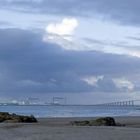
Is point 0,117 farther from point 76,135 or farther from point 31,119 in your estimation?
point 76,135

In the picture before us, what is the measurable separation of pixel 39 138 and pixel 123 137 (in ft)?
13.6

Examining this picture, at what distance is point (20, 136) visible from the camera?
2920 cm

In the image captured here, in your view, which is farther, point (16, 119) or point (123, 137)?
point (16, 119)

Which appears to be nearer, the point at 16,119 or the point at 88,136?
the point at 88,136

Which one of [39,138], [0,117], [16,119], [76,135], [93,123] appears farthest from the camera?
[0,117]

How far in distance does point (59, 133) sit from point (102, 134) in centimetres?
251

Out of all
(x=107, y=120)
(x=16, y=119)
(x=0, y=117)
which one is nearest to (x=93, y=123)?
(x=107, y=120)

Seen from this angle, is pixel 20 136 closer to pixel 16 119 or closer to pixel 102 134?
pixel 102 134

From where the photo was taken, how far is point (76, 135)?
29078 mm

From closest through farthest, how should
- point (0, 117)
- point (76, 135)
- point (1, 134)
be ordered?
point (76, 135) < point (1, 134) < point (0, 117)

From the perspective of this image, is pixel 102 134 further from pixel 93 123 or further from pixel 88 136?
pixel 93 123

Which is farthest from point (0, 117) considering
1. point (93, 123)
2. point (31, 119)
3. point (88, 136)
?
point (88, 136)

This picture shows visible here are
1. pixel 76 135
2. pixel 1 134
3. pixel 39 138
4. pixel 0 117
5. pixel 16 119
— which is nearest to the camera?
pixel 39 138

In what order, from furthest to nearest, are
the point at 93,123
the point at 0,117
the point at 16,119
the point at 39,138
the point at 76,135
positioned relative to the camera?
the point at 0,117 < the point at 16,119 < the point at 93,123 < the point at 76,135 < the point at 39,138
